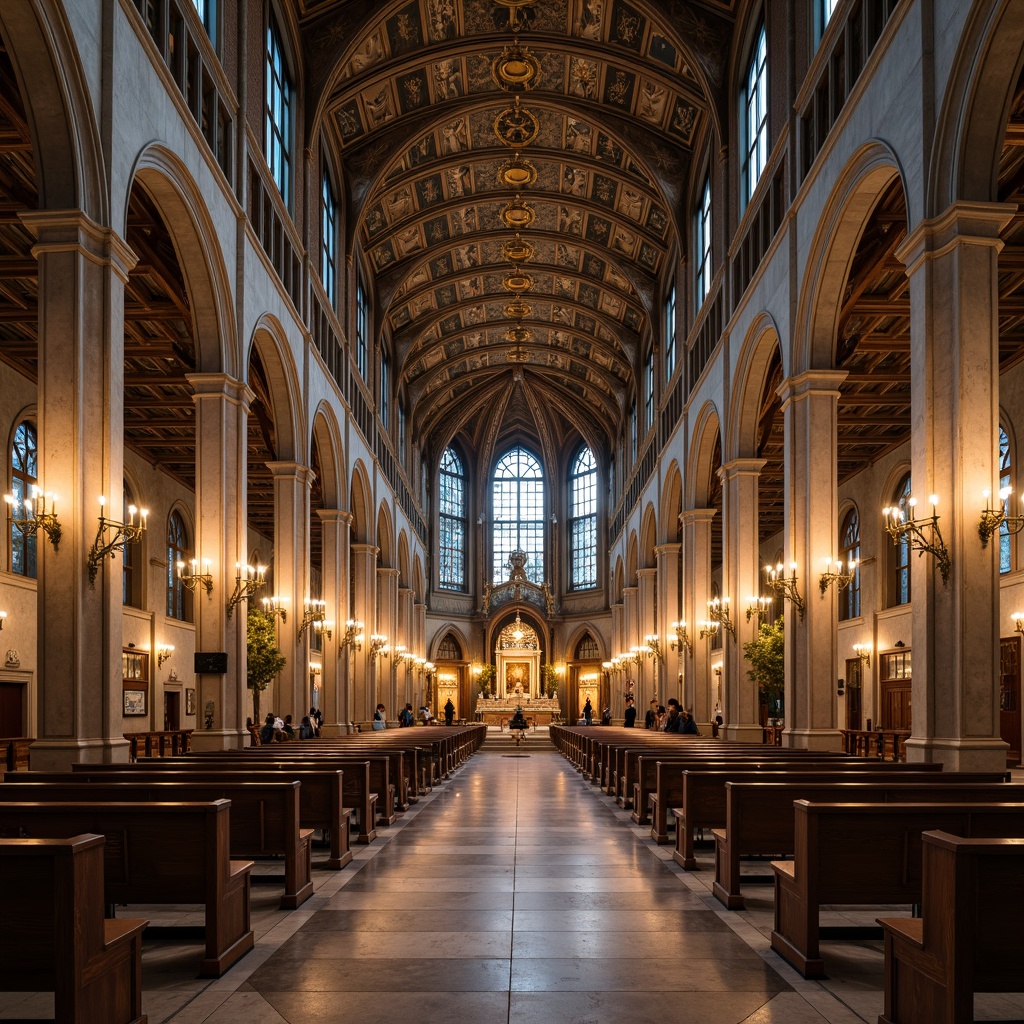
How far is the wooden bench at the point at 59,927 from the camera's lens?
4.64m

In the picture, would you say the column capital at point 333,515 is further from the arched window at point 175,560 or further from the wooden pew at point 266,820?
the wooden pew at point 266,820

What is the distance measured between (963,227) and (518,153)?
2121cm

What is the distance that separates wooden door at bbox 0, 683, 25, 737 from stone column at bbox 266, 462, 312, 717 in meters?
5.17

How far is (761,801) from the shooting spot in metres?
8.55

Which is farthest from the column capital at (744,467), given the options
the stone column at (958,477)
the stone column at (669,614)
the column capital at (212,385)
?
the stone column at (958,477)

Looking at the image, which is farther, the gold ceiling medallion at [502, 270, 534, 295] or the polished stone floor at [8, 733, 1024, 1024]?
the gold ceiling medallion at [502, 270, 534, 295]

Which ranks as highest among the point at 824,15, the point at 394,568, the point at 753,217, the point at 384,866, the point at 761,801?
the point at 824,15

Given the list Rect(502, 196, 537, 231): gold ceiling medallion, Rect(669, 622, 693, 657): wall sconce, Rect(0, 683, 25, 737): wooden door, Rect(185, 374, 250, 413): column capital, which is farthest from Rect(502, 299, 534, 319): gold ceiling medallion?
Rect(185, 374, 250, 413): column capital

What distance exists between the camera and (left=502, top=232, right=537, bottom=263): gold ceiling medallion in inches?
1411

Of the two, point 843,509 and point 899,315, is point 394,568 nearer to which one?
point 843,509

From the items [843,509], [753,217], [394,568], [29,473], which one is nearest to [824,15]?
[753,217]

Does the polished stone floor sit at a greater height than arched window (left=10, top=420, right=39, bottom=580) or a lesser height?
lesser

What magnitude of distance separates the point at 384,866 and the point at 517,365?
3973cm

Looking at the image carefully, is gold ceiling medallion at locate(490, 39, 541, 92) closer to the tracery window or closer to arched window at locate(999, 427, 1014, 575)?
the tracery window
